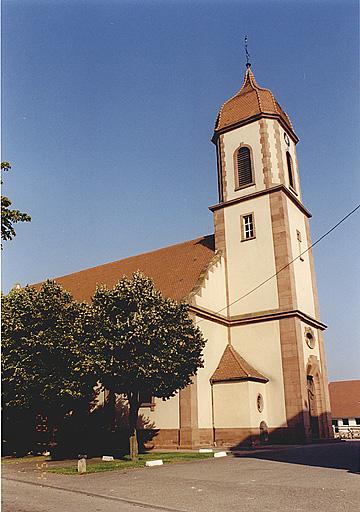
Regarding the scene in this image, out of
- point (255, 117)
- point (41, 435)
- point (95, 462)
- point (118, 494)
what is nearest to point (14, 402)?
point (95, 462)

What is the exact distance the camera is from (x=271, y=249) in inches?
1268

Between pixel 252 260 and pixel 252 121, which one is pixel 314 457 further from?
pixel 252 121

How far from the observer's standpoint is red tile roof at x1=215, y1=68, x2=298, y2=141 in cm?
3578

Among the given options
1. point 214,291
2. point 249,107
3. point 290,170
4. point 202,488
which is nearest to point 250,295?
point 214,291

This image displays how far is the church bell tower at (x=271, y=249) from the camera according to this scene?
96.6ft

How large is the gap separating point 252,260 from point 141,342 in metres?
14.7

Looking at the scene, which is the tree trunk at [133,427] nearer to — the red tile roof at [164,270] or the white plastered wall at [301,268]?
the red tile roof at [164,270]

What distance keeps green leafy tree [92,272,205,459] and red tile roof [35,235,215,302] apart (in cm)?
858

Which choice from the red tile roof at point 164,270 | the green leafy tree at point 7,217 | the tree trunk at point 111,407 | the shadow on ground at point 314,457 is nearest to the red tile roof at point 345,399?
the red tile roof at point 164,270

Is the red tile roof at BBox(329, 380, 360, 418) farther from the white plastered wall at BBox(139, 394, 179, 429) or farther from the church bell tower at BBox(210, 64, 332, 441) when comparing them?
the white plastered wall at BBox(139, 394, 179, 429)

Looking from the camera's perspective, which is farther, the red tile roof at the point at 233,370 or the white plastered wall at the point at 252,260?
the white plastered wall at the point at 252,260

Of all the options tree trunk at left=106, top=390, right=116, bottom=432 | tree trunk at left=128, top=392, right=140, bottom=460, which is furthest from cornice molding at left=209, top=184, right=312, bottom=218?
tree trunk at left=128, top=392, right=140, bottom=460

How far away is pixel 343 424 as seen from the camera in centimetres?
6794

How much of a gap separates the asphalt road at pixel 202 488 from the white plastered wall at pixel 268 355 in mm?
9176
